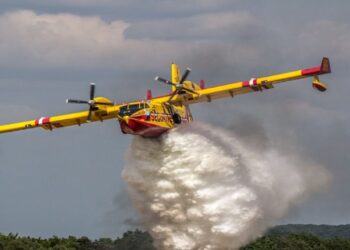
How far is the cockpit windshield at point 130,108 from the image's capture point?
5700 centimetres

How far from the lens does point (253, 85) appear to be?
61.1 metres

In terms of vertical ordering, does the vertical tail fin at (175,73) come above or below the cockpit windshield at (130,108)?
above

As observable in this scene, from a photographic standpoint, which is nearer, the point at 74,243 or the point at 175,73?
the point at 175,73

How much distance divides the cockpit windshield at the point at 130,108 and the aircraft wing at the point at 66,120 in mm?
4164

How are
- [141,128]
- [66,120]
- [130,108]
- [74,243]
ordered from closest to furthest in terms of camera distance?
1. [130,108]
2. [141,128]
3. [66,120]
4. [74,243]

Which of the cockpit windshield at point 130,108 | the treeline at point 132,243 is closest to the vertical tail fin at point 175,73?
the cockpit windshield at point 130,108

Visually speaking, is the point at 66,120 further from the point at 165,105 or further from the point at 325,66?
the point at 325,66

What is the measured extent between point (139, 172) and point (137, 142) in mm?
1837

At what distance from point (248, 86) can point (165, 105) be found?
5406mm

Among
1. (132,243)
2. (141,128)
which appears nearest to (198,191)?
(141,128)

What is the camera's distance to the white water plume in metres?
58.8

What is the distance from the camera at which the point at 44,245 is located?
95.1 metres

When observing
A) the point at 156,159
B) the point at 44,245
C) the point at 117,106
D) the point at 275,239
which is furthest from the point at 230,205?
the point at 275,239

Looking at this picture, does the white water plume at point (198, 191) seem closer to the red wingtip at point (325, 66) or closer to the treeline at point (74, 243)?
the red wingtip at point (325, 66)
